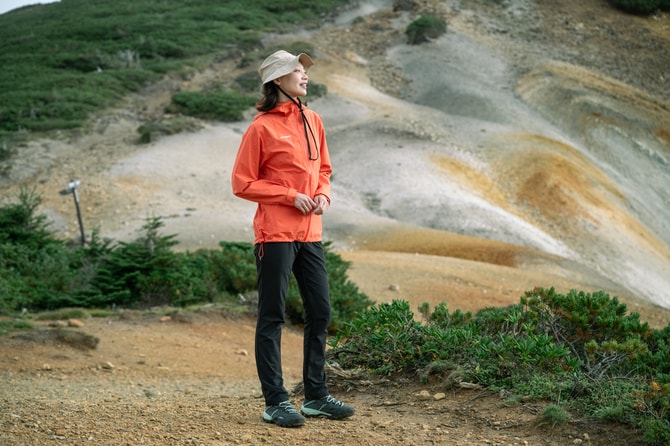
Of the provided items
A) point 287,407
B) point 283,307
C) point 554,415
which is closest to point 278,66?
point 283,307

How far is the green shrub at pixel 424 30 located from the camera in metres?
40.5

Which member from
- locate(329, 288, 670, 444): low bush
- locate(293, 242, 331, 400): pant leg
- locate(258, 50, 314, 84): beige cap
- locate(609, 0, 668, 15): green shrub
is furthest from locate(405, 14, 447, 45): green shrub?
locate(293, 242, 331, 400): pant leg

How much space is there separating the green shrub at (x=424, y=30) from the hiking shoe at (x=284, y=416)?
121 feet

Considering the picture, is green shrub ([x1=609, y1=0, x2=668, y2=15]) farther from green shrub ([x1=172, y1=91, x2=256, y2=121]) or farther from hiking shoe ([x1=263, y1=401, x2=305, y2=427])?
hiking shoe ([x1=263, y1=401, x2=305, y2=427])

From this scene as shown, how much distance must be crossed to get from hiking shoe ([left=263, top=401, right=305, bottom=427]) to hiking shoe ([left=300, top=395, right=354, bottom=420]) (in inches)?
8.3

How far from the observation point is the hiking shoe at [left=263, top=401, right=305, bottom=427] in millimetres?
4676

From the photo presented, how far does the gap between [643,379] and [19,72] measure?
1343 inches

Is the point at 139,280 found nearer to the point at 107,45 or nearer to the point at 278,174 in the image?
the point at 278,174

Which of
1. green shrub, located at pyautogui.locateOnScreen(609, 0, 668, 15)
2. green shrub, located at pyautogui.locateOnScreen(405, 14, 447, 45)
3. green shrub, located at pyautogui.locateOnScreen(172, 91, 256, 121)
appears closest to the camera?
green shrub, located at pyautogui.locateOnScreen(172, 91, 256, 121)

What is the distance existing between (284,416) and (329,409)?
330 millimetres

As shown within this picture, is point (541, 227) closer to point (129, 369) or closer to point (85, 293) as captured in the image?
point (85, 293)

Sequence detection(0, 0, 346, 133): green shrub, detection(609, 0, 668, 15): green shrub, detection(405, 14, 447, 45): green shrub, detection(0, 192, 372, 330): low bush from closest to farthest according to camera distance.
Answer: detection(0, 192, 372, 330): low bush → detection(0, 0, 346, 133): green shrub → detection(405, 14, 447, 45): green shrub → detection(609, 0, 668, 15): green shrub

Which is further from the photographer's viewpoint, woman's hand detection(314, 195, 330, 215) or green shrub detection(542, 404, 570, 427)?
woman's hand detection(314, 195, 330, 215)

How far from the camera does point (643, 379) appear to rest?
5250 mm
